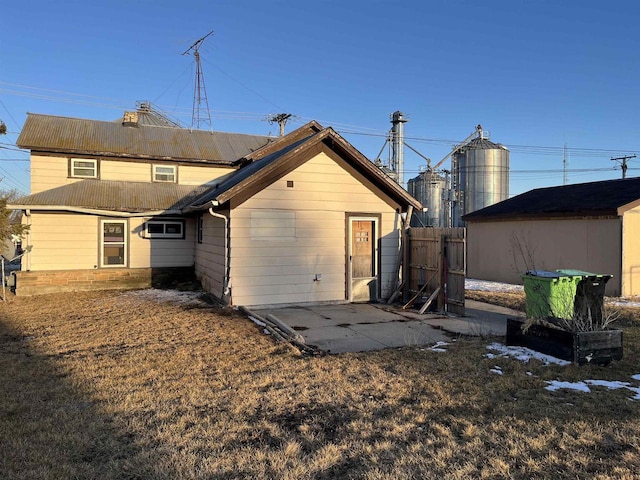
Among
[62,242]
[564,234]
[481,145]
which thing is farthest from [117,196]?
[481,145]

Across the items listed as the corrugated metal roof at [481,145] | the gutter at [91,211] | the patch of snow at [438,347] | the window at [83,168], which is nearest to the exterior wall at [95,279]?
the gutter at [91,211]

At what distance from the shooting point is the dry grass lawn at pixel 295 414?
10.4ft

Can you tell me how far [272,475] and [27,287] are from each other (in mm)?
12720

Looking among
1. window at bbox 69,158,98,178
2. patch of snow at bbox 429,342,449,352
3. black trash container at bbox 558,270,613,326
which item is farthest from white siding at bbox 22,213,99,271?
black trash container at bbox 558,270,613,326

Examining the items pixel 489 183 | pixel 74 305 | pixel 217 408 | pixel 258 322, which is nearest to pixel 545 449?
pixel 217 408

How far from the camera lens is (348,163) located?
11.1 m

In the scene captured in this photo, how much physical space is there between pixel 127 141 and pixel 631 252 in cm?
1696

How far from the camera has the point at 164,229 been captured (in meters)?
14.6

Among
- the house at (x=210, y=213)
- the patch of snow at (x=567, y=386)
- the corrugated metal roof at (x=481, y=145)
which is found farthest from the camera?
the corrugated metal roof at (x=481, y=145)

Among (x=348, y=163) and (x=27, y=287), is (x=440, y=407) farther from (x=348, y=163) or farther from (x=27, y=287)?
(x=27, y=287)

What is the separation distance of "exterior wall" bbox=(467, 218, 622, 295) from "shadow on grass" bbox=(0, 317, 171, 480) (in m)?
12.2

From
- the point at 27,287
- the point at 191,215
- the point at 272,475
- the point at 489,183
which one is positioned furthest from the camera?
the point at 489,183

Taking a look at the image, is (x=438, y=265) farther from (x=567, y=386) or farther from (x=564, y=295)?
(x=567, y=386)

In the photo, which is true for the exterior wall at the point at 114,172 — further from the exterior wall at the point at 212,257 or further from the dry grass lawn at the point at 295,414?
the dry grass lawn at the point at 295,414
